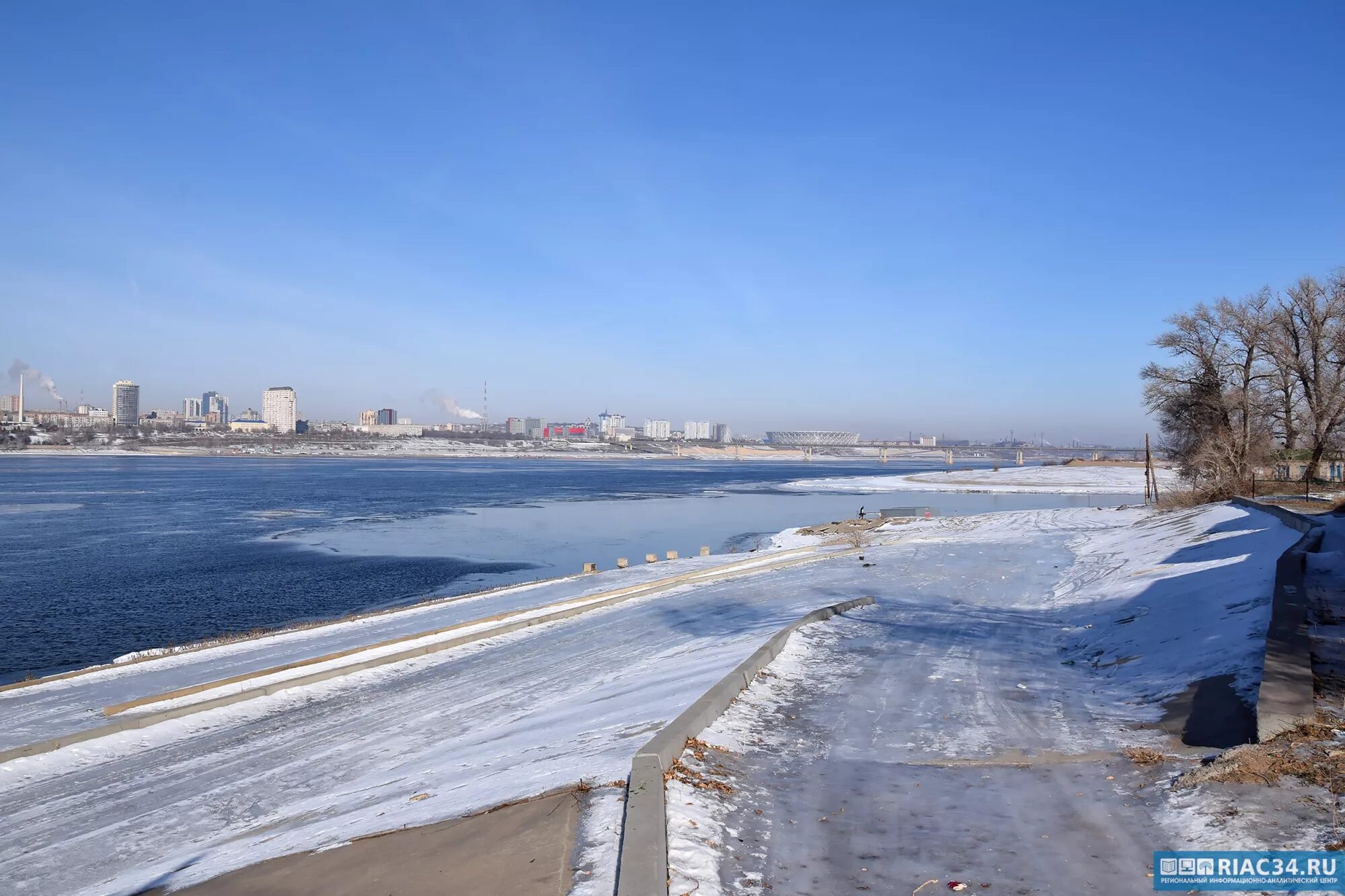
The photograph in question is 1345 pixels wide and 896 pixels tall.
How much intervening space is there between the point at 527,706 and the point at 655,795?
5.46 m

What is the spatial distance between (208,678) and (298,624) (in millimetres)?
7737

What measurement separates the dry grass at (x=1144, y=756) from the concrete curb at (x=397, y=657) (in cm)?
1064

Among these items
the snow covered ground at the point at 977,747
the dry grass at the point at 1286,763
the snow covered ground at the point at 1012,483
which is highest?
the dry grass at the point at 1286,763

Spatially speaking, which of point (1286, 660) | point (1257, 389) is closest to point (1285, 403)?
point (1257, 389)

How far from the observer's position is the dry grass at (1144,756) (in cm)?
668

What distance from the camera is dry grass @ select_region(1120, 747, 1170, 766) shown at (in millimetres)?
6676

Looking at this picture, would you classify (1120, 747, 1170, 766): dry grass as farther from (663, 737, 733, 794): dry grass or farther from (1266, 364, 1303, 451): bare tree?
(1266, 364, 1303, 451): bare tree

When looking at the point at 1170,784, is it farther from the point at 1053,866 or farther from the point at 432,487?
the point at 432,487

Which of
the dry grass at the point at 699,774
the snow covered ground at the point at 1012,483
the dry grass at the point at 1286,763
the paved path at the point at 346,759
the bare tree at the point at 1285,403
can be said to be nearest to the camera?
the dry grass at the point at 1286,763

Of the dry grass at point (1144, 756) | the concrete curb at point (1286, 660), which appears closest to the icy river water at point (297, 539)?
the dry grass at point (1144, 756)

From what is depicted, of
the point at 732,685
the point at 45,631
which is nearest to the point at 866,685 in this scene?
the point at 732,685

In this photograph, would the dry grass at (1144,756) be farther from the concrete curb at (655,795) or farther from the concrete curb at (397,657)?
the concrete curb at (397,657)

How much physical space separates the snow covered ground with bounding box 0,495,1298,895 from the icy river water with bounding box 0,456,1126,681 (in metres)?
6.55

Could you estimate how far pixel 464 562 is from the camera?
103 ft
